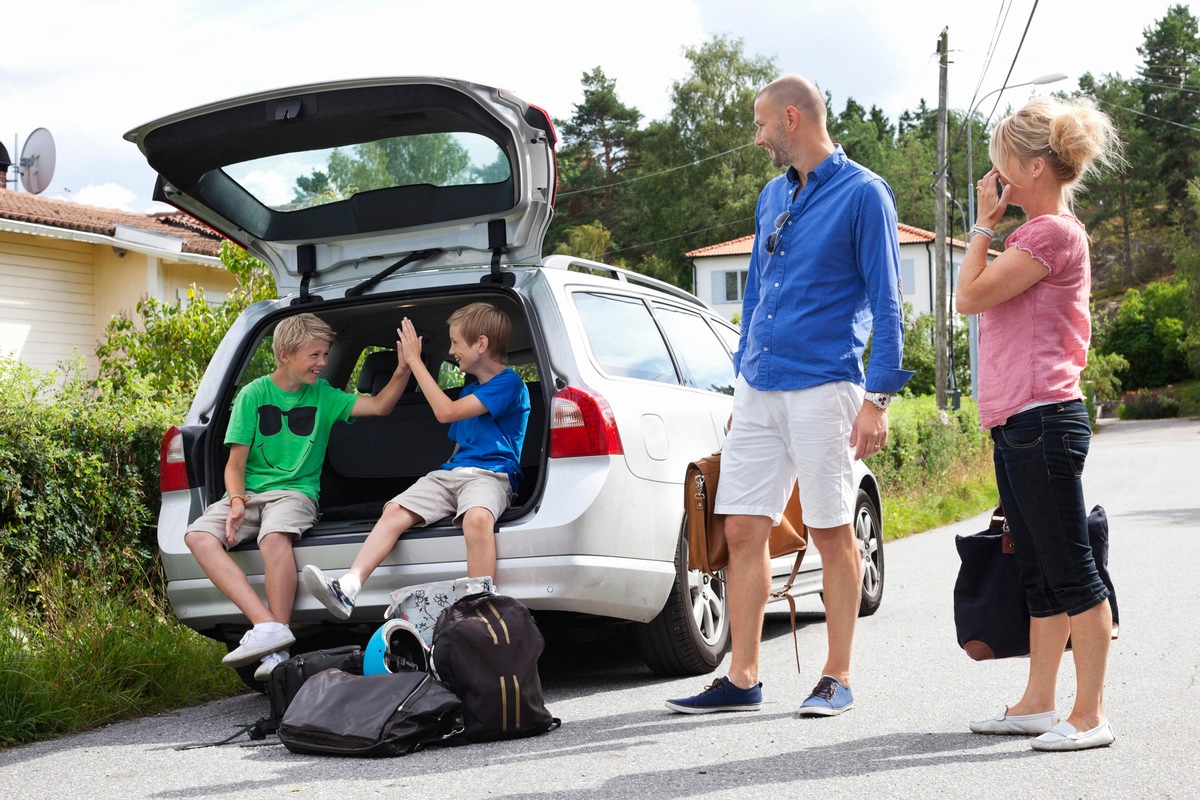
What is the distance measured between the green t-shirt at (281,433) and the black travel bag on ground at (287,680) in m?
0.92

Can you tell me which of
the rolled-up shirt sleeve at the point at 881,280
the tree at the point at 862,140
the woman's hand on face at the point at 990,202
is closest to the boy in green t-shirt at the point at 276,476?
the rolled-up shirt sleeve at the point at 881,280

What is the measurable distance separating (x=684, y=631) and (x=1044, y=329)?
1.96 m

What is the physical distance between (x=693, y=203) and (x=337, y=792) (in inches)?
2236

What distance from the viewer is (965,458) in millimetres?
20406

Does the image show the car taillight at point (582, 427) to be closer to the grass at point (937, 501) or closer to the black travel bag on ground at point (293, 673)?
the black travel bag on ground at point (293, 673)

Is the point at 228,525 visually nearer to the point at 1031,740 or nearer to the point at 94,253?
the point at 1031,740

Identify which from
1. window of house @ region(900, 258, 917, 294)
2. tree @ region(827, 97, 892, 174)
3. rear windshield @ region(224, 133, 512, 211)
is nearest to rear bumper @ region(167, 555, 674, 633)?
rear windshield @ region(224, 133, 512, 211)

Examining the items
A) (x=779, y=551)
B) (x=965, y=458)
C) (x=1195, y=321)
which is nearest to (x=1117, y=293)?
(x=1195, y=321)

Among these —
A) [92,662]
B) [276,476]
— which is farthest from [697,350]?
[92,662]

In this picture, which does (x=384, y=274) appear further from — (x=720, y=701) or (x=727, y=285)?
(x=727, y=285)

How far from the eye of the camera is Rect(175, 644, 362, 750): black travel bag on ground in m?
4.43

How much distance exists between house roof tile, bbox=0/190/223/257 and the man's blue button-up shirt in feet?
44.6

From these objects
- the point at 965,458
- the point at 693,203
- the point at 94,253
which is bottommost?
the point at 965,458

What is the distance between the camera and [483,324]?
5.17 metres
